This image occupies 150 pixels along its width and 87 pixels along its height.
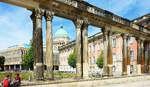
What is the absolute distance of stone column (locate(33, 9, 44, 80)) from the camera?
2016 centimetres

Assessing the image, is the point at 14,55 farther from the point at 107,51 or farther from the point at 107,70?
the point at 107,70

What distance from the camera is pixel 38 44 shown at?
67.4ft

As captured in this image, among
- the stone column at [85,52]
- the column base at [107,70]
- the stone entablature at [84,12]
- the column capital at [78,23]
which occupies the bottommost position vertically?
the column base at [107,70]

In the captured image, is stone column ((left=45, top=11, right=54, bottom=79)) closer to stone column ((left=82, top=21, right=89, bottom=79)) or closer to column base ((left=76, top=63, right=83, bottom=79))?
column base ((left=76, top=63, right=83, bottom=79))

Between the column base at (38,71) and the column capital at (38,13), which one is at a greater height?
the column capital at (38,13)

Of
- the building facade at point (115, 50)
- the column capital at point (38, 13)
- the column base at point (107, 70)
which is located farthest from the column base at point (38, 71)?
the building facade at point (115, 50)

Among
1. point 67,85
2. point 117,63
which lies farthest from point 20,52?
point 67,85

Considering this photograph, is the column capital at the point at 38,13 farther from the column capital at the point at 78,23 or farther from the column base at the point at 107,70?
the column base at the point at 107,70

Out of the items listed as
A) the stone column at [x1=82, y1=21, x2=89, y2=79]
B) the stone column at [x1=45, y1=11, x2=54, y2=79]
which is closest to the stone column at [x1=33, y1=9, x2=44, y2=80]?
the stone column at [x1=45, y1=11, x2=54, y2=79]

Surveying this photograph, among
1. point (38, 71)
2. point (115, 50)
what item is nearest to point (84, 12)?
point (38, 71)

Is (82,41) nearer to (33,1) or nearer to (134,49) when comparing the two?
(33,1)

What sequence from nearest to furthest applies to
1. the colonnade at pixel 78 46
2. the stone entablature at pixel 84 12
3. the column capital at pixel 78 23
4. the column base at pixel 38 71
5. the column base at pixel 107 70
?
the column base at pixel 38 71, the colonnade at pixel 78 46, the stone entablature at pixel 84 12, the column capital at pixel 78 23, the column base at pixel 107 70

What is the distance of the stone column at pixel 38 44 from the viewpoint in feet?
66.1

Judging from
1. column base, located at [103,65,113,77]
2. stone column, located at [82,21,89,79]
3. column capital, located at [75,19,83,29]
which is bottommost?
column base, located at [103,65,113,77]
